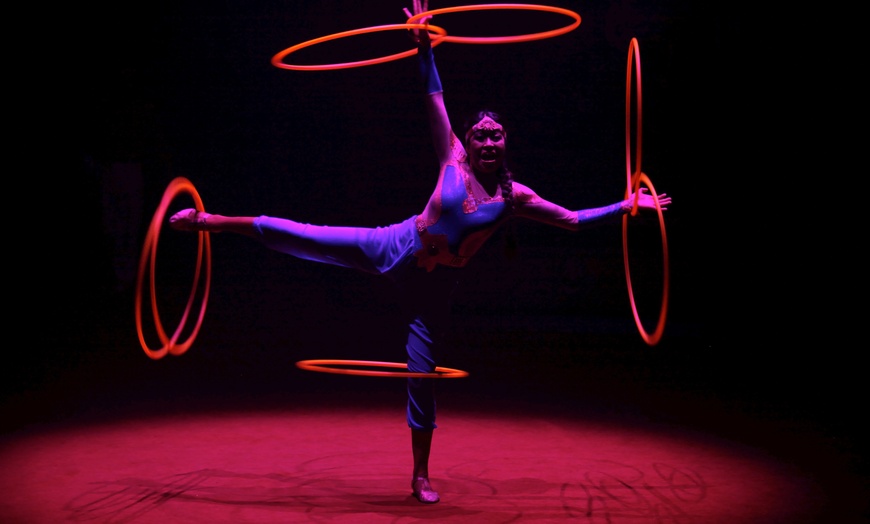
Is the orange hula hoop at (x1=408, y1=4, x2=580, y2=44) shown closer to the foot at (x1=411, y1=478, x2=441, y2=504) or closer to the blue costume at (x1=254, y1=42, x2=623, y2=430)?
the blue costume at (x1=254, y1=42, x2=623, y2=430)

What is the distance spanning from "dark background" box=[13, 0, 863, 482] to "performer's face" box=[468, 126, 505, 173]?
327 cm

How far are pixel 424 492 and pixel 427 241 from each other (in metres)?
1.21

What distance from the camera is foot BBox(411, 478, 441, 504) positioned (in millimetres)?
4164

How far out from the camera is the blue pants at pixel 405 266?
13.8ft

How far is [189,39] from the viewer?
8.74 metres

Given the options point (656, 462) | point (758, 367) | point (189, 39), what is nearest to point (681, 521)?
point (656, 462)

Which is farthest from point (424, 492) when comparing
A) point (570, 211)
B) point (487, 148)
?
point (487, 148)

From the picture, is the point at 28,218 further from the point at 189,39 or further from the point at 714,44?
the point at 714,44

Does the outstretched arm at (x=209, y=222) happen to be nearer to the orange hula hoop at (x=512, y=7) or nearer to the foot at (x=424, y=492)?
the orange hula hoop at (x=512, y=7)

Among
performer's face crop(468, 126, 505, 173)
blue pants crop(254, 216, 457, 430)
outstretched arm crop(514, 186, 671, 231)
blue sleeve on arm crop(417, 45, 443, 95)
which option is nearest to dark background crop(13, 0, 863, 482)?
blue pants crop(254, 216, 457, 430)

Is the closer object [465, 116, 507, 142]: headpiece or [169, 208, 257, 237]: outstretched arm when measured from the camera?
[169, 208, 257, 237]: outstretched arm

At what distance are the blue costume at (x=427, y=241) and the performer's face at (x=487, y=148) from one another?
83 millimetres

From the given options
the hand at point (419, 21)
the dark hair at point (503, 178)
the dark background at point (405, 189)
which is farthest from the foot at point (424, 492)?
the dark background at point (405, 189)

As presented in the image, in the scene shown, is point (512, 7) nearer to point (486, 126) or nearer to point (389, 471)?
point (486, 126)
